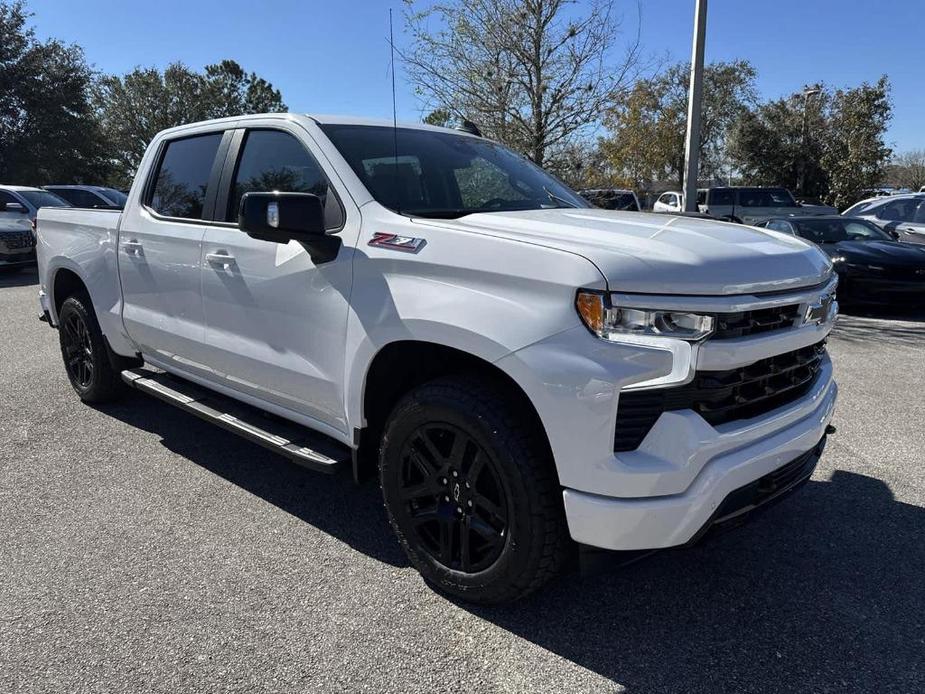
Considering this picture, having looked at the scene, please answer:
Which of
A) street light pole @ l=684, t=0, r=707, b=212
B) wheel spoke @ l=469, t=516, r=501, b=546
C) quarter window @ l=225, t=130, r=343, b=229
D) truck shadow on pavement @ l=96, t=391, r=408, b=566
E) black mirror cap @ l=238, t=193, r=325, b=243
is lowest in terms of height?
truck shadow on pavement @ l=96, t=391, r=408, b=566

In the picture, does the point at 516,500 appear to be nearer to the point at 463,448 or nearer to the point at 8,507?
the point at 463,448

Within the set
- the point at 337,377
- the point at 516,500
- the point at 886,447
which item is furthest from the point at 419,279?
the point at 886,447

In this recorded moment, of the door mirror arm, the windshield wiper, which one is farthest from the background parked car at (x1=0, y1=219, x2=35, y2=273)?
the windshield wiper

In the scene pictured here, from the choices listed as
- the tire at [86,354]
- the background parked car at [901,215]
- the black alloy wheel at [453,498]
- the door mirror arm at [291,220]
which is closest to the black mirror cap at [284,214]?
the door mirror arm at [291,220]

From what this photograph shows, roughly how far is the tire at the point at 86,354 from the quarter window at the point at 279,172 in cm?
194

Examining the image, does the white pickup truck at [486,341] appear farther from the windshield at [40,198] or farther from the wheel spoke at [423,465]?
the windshield at [40,198]

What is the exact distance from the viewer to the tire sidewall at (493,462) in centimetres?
240

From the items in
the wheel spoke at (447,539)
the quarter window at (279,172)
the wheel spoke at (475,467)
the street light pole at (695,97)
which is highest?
the street light pole at (695,97)

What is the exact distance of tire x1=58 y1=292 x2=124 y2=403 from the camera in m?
4.93

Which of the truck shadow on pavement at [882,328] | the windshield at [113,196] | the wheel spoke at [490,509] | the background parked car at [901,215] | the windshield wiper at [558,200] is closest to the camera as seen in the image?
the wheel spoke at [490,509]

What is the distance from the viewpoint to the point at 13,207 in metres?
13.9

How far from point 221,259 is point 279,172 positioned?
52 centimetres

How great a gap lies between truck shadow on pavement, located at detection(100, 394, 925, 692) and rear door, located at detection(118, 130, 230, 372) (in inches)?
39.6

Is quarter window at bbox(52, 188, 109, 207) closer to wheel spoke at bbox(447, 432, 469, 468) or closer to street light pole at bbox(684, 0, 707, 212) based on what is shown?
street light pole at bbox(684, 0, 707, 212)
